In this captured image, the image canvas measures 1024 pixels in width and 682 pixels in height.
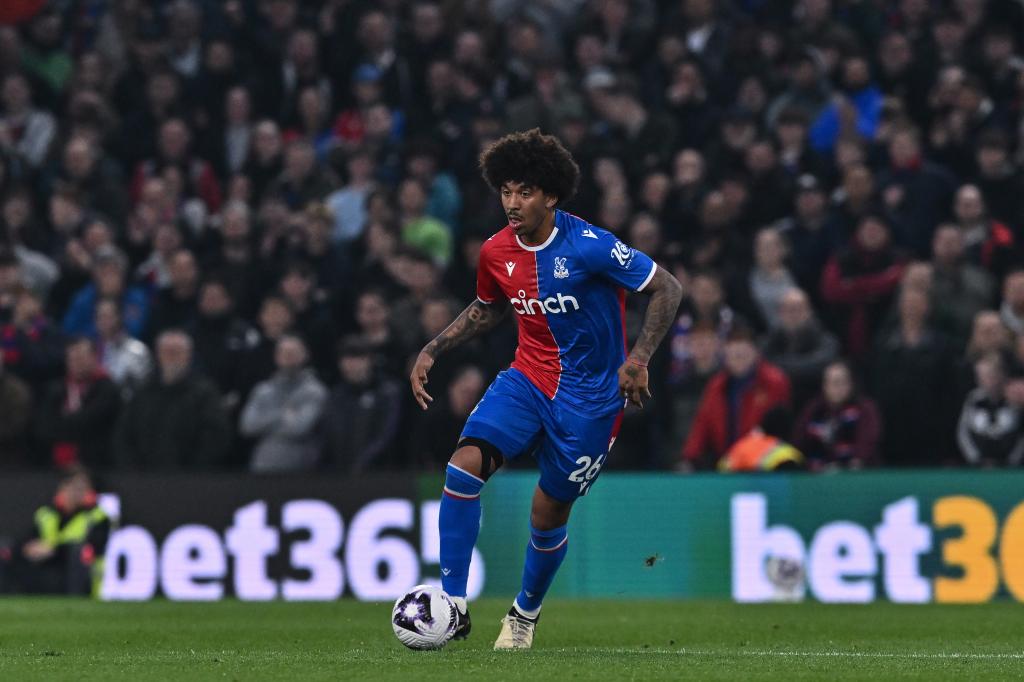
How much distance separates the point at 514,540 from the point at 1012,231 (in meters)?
5.02

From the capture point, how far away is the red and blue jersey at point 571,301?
8844 mm

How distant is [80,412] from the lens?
16.7m

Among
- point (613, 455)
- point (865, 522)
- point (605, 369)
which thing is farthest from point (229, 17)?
point (605, 369)

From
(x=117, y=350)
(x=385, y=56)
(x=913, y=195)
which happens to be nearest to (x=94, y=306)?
(x=117, y=350)

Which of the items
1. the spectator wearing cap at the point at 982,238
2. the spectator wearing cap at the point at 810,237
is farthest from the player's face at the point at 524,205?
the spectator wearing cap at the point at 810,237

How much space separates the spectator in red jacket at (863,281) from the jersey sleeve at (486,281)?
24.3ft

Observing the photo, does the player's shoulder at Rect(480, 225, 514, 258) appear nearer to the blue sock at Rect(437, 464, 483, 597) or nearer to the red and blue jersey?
the red and blue jersey

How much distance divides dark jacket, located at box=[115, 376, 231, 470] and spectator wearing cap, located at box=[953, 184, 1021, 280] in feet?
20.7

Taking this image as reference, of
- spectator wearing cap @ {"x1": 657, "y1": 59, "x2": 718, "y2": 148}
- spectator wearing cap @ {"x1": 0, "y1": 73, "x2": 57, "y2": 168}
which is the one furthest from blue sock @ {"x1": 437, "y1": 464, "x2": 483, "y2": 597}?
spectator wearing cap @ {"x1": 0, "y1": 73, "x2": 57, "y2": 168}

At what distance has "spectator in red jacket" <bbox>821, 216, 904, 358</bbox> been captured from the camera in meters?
16.0

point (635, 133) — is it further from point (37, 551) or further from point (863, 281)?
point (37, 551)

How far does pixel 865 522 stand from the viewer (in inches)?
579

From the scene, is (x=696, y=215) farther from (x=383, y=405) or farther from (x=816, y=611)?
(x=816, y=611)

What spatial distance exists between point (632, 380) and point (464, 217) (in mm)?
10164
